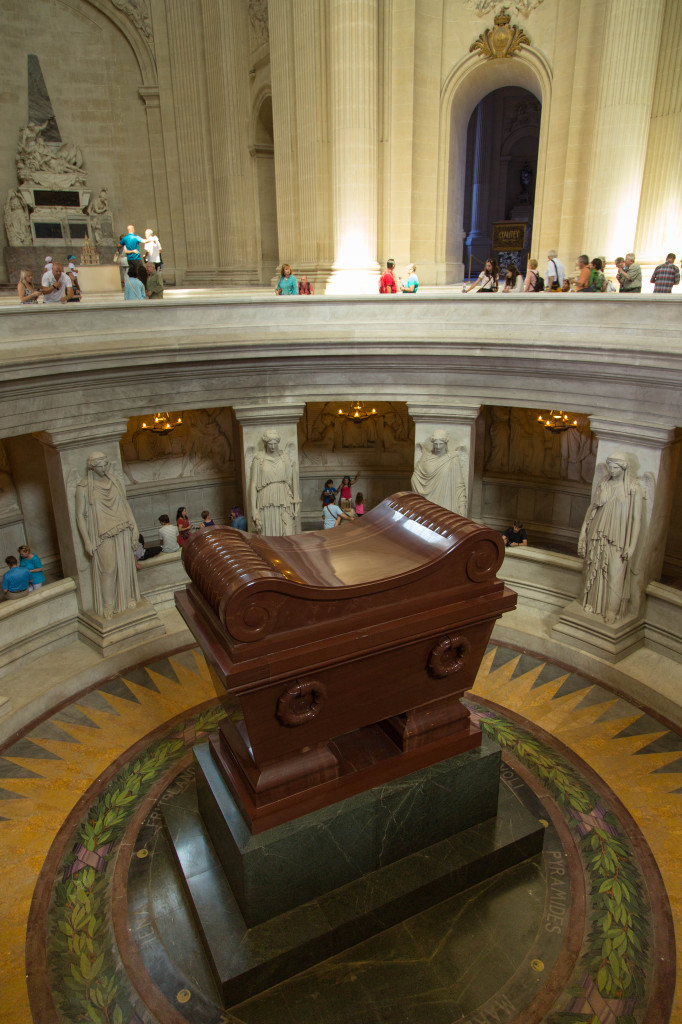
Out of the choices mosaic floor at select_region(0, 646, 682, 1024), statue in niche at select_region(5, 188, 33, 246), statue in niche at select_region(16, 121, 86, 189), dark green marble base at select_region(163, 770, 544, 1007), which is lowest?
mosaic floor at select_region(0, 646, 682, 1024)

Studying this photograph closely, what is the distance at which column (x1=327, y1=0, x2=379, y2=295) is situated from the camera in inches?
378

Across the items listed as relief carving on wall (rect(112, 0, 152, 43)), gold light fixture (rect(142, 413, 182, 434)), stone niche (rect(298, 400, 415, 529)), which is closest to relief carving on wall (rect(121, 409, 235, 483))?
gold light fixture (rect(142, 413, 182, 434))

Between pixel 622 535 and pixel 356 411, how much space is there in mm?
4626

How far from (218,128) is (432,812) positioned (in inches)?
568

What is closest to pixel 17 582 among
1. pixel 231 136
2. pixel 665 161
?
pixel 665 161

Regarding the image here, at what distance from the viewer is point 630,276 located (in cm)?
752

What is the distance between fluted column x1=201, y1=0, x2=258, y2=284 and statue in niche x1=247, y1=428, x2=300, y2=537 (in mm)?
8113

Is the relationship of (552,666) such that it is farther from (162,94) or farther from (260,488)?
(162,94)

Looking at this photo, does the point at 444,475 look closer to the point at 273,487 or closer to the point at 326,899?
the point at 273,487

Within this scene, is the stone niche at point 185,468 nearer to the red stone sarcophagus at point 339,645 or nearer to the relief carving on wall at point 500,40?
the red stone sarcophagus at point 339,645

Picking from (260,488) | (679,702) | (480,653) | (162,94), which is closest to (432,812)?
(480,653)

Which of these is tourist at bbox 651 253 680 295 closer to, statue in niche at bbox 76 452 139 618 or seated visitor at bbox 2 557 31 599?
statue in niche at bbox 76 452 139 618

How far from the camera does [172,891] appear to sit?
4.32 metres

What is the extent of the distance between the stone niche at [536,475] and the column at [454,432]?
210cm
